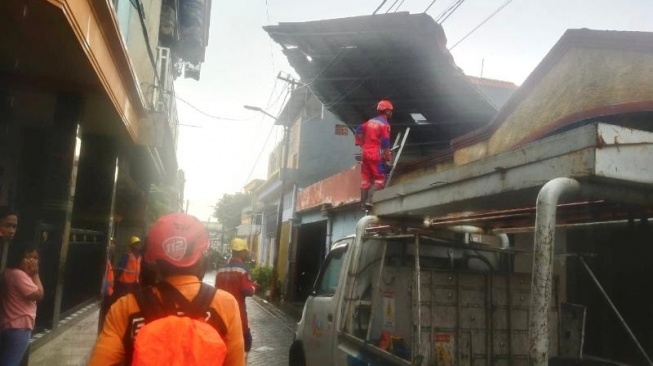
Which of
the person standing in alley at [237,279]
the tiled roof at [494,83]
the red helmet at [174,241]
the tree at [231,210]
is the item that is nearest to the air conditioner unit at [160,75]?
the person standing in alley at [237,279]

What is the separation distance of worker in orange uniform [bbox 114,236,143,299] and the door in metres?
4.41

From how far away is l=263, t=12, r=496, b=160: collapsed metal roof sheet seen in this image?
9.87m

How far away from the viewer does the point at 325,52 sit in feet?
36.7

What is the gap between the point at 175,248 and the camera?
1.96 metres

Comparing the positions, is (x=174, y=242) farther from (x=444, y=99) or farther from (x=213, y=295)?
(x=444, y=99)

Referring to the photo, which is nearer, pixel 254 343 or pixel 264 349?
pixel 264 349

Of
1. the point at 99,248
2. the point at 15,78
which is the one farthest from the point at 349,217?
the point at 15,78

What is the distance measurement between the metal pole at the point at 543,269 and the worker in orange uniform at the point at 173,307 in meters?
1.16

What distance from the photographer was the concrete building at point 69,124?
15.5ft

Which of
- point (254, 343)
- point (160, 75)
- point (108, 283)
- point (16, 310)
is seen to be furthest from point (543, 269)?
point (160, 75)

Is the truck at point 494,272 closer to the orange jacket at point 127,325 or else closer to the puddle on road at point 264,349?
the orange jacket at point 127,325

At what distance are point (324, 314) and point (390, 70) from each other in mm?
7712

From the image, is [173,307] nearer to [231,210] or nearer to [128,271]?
[128,271]

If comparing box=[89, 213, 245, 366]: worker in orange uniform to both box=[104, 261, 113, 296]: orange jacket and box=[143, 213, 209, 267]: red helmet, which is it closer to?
box=[143, 213, 209, 267]: red helmet
